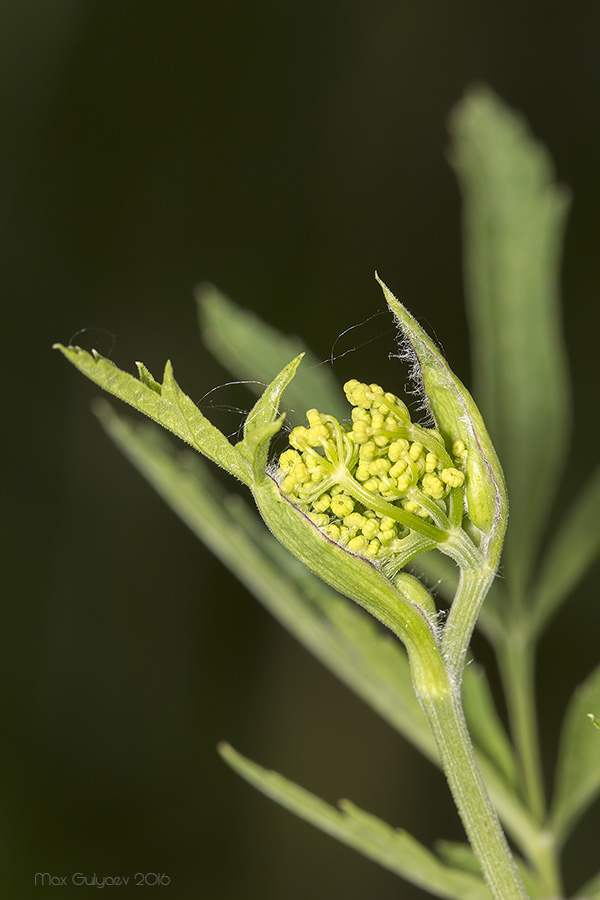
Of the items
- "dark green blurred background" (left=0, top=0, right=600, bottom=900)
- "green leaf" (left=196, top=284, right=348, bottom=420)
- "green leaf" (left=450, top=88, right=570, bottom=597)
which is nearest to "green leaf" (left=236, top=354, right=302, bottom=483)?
"green leaf" (left=196, top=284, right=348, bottom=420)

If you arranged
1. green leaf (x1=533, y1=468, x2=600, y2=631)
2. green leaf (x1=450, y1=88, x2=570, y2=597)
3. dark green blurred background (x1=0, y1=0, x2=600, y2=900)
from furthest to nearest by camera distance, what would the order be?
dark green blurred background (x1=0, y1=0, x2=600, y2=900) → green leaf (x1=450, y1=88, x2=570, y2=597) → green leaf (x1=533, y1=468, x2=600, y2=631)

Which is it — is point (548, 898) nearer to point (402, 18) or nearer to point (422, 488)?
point (422, 488)

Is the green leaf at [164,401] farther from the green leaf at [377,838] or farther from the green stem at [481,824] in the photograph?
the green leaf at [377,838]

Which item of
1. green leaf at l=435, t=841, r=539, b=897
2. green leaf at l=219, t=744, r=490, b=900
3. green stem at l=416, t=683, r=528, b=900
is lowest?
green leaf at l=435, t=841, r=539, b=897

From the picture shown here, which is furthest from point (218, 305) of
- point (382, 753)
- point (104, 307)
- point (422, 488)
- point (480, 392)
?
point (382, 753)

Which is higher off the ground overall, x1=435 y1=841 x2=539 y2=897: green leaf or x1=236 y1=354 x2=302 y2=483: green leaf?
x1=236 y1=354 x2=302 y2=483: green leaf

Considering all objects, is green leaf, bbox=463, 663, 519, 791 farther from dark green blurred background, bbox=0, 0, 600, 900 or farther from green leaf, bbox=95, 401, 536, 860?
dark green blurred background, bbox=0, 0, 600, 900

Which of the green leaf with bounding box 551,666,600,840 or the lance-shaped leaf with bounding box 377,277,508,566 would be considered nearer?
the lance-shaped leaf with bounding box 377,277,508,566
